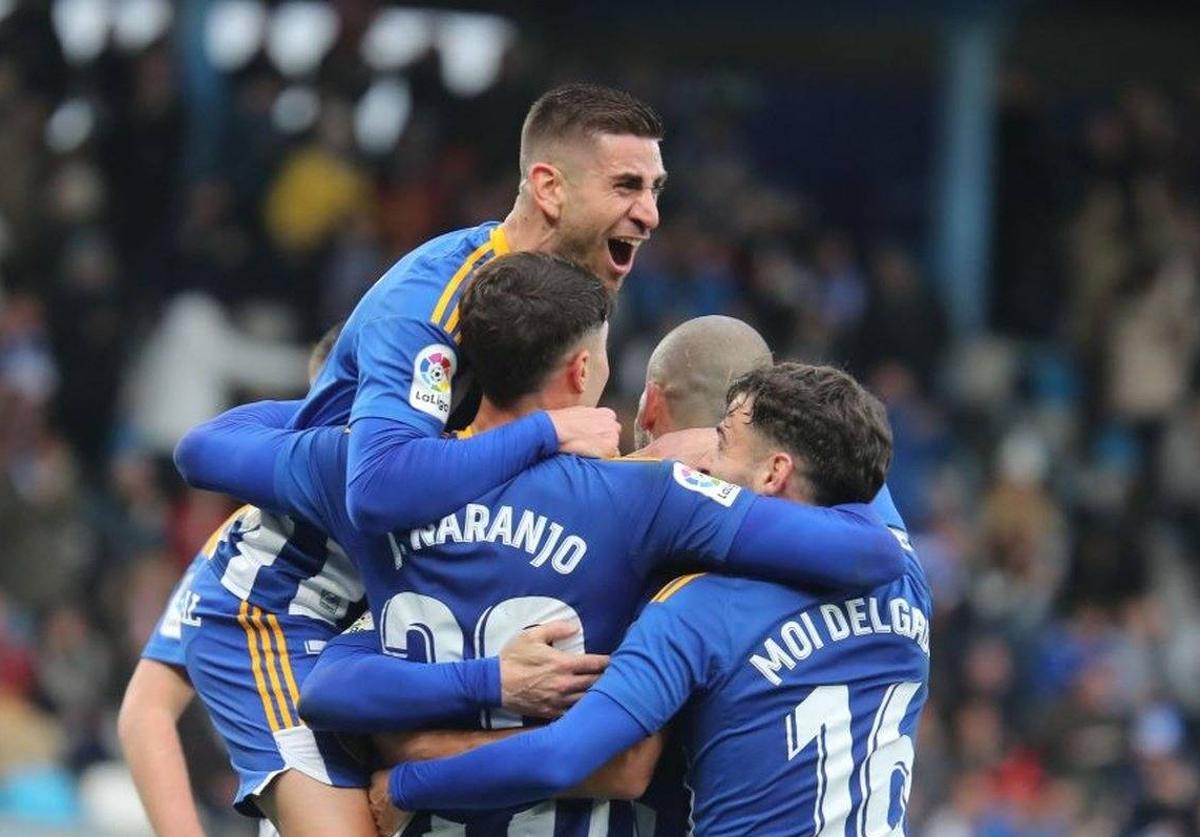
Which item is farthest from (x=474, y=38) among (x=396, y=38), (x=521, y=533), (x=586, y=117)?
(x=521, y=533)

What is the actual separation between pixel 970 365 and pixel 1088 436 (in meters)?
0.91

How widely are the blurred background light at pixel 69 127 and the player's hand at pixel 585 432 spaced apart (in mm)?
10246

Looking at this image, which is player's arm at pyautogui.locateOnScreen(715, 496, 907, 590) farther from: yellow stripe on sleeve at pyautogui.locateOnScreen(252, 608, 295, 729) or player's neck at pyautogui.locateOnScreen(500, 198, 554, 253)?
yellow stripe on sleeve at pyautogui.locateOnScreen(252, 608, 295, 729)

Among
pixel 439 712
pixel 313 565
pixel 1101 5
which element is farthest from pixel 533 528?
pixel 1101 5

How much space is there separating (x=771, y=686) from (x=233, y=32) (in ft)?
42.9

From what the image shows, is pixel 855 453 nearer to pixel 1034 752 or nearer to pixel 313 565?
pixel 313 565

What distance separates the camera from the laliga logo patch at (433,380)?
4.20m

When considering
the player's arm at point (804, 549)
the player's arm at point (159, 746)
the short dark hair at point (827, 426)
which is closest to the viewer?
the player's arm at point (804, 549)

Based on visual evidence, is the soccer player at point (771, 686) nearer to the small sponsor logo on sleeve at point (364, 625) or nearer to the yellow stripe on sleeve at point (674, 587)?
the yellow stripe on sleeve at point (674, 587)

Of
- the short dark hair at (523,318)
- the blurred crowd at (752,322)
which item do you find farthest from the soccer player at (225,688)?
the blurred crowd at (752,322)

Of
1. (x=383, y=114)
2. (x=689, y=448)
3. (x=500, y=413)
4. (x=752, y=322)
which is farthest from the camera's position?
(x=383, y=114)

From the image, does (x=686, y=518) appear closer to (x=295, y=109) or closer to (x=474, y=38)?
(x=295, y=109)

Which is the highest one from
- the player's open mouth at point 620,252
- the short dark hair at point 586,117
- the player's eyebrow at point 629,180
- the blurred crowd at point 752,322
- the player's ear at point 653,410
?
the short dark hair at point 586,117

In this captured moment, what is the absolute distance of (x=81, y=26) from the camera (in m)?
15.5
